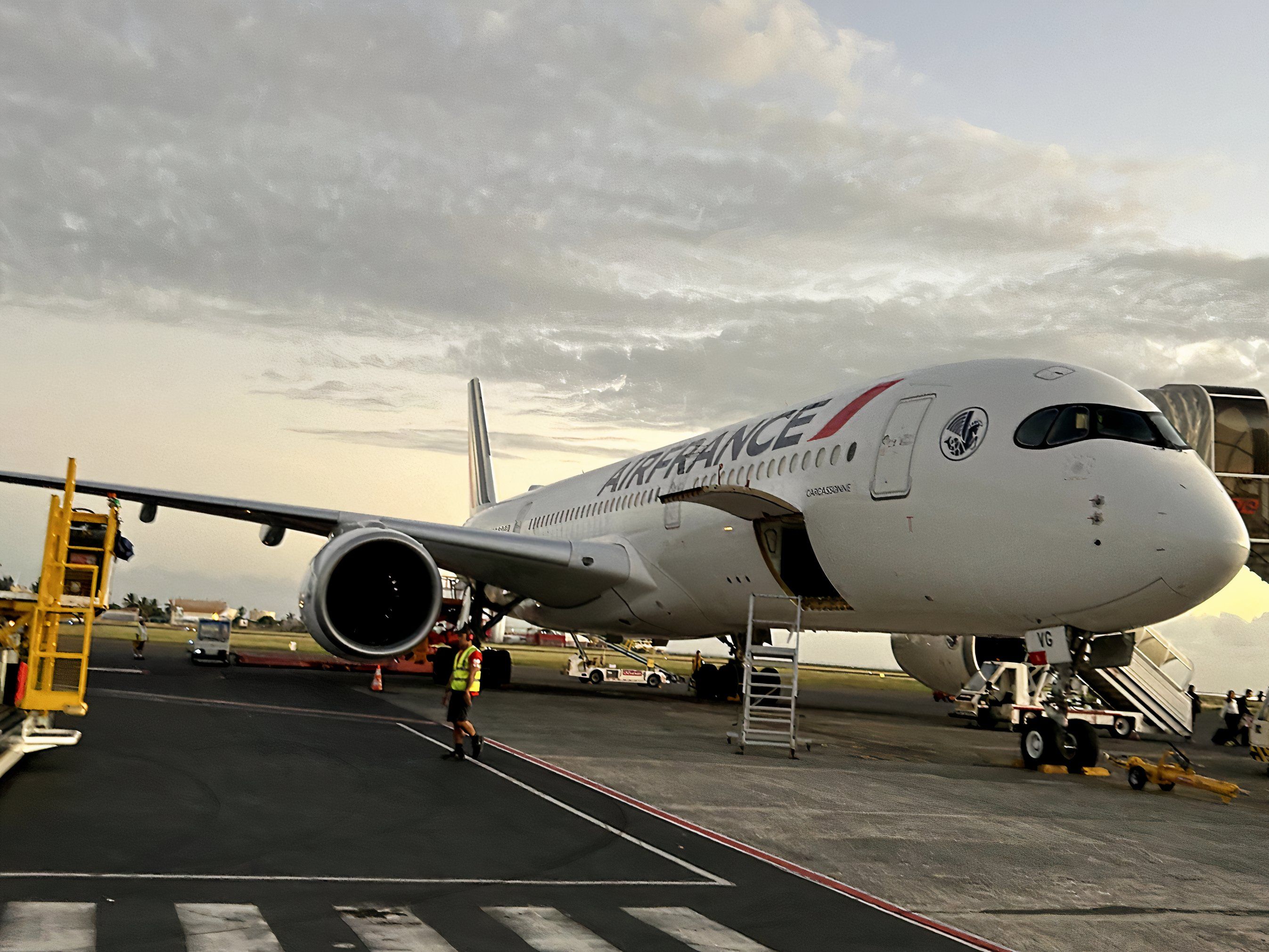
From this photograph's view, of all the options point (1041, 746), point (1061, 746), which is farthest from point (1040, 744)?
point (1061, 746)

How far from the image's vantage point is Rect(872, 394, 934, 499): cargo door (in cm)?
1188

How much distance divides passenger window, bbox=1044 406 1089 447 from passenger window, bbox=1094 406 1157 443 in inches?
4.6

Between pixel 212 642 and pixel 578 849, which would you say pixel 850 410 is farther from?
pixel 212 642

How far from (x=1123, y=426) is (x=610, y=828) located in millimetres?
6598

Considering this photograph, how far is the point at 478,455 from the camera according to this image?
34.4 m

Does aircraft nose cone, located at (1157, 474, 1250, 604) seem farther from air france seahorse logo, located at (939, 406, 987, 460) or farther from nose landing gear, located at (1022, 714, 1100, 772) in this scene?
nose landing gear, located at (1022, 714, 1100, 772)

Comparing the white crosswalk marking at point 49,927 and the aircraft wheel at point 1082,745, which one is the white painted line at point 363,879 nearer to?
the white crosswalk marking at point 49,927

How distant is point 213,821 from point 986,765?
8850mm

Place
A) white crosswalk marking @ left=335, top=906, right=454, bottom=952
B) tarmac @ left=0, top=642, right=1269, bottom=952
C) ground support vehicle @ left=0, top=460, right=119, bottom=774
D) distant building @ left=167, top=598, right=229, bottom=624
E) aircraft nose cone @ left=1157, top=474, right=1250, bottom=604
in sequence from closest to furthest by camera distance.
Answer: white crosswalk marking @ left=335, top=906, right=454, bottom=952, tarmac @ left=0, top=642, right=1269, bottom=952, ground support vehicle @ left=0, top=460, right=119, bottom=774, aircraft nose cone @ left=1157, top=474, right=1250, bottom=604, distant building @ left=167, top=598, right=229, bottom=624

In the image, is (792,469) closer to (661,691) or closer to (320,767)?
(320,767)

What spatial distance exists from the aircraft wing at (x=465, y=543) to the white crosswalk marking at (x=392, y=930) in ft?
40.6

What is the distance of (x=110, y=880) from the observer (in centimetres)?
543

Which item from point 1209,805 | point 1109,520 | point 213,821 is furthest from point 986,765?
point 213,821

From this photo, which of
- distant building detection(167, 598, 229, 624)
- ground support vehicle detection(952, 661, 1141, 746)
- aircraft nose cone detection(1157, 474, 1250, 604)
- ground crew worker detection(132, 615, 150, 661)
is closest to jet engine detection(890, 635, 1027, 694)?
ground support vehicle detection(952, 661, 1141, 746)
